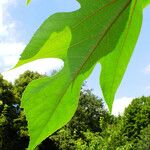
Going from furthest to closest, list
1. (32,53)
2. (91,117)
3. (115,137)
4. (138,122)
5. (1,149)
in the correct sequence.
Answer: (138,122), (91,117), (1,149), (115,137), (32,53)

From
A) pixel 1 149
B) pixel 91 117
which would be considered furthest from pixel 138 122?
pixel 1 149

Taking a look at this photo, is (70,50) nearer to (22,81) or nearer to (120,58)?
(120,58)

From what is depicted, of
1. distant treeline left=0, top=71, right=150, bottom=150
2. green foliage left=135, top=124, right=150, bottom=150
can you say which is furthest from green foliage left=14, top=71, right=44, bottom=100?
green foliage left=135, top=124, right=150, bottom=150

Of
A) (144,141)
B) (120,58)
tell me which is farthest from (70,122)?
(120,58)

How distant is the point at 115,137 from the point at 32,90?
38.4 feet

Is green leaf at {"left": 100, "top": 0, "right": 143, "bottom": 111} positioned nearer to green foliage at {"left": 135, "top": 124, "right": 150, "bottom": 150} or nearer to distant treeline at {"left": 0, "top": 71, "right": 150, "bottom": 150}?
distant treeline at {"left": 0, "top": 71, "right": 150, "bottom": 150}

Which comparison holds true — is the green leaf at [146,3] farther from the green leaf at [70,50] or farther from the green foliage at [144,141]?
the green foliage at [144,141]

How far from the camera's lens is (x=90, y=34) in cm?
59

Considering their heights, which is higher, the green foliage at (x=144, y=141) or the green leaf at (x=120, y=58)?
the green foliage at (x=144, y=141)

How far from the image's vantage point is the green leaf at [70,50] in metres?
0.55

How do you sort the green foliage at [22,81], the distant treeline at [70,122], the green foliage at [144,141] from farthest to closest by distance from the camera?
the green foliage at [22,81], the green foliage at [144,141], the distant treeline at [70,122]

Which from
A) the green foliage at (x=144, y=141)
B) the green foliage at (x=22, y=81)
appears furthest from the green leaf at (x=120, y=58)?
the green foliage at (x=22, y=81)

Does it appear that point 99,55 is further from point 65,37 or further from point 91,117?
point 91,117

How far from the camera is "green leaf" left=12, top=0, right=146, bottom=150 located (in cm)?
55
